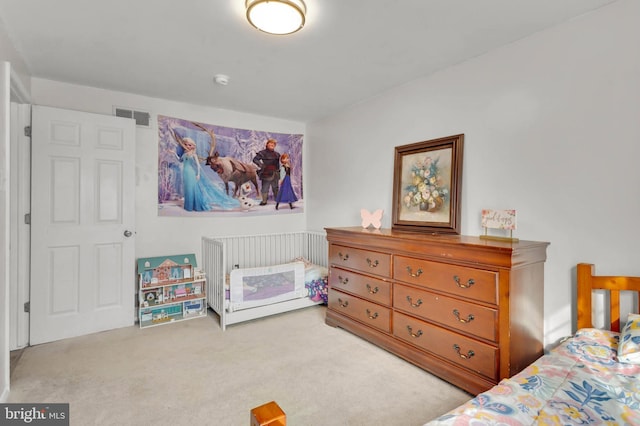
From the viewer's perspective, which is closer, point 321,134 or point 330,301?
point 330,301

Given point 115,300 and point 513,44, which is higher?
point 513,44

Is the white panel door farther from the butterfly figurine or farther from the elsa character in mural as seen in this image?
the butterfly figurine

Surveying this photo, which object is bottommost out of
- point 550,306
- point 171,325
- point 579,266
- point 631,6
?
point 171,325

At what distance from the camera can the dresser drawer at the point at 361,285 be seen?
8.52 ft

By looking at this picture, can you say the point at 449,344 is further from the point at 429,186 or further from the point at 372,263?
the point at 429,186

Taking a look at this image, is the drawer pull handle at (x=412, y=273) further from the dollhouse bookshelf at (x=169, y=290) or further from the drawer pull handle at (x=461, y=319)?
the dollhouse bookshelf at (x=169, y=290)

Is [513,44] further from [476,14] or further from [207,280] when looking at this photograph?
[207,280]

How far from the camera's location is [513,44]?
2.27 metres

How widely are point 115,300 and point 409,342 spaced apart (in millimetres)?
2809

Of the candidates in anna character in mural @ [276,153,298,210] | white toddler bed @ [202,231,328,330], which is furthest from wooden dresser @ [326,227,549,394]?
anna character in mural @ [276,153,298,210]

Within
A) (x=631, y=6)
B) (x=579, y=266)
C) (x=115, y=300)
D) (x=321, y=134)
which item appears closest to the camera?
(x=631, y=6)

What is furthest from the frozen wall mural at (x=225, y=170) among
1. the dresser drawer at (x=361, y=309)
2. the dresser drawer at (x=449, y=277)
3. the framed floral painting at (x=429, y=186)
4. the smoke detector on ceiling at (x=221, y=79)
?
the dresser drawer at (x=449, y=277)

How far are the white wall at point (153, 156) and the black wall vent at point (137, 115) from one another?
0.04m

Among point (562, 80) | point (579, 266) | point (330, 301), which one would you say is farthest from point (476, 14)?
point (330, 301)
